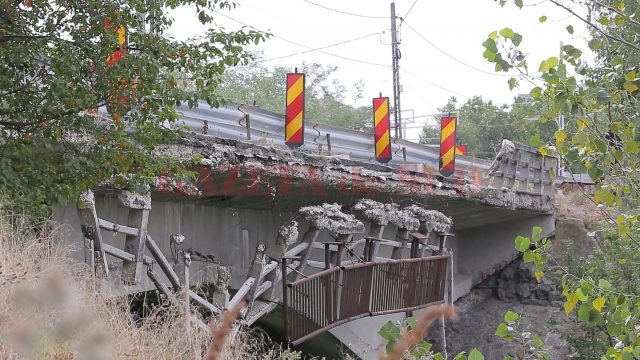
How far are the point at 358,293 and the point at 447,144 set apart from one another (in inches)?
322

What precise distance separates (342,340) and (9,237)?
7.24m

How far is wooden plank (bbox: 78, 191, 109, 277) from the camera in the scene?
7.39 metres

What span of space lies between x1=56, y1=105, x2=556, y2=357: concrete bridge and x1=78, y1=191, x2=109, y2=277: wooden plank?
13 mm

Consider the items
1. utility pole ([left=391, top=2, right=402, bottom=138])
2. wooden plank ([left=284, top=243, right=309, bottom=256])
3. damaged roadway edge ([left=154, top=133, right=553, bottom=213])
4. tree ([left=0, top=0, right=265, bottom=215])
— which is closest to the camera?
tree ([left=0, top=0, right=265, bottom=215])

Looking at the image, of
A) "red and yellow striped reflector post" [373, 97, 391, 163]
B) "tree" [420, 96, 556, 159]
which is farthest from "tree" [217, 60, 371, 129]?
"red and yellow striped reflector post" [373, 97, 391, 163]

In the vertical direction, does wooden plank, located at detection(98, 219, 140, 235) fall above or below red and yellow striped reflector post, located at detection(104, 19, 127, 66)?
below

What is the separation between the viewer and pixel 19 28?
627 centimetres

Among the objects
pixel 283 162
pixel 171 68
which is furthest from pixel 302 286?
pixel 171 68

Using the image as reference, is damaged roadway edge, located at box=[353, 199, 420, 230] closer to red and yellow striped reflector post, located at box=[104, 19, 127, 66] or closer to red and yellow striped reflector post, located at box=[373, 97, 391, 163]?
red and yellow striped reflector post, located at box=[373, 97, 391, 163]

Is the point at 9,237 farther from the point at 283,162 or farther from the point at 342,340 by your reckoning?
the point at 342,340

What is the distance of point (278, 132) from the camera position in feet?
46.5

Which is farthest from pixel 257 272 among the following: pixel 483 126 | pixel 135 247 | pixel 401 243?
pixel 483 126

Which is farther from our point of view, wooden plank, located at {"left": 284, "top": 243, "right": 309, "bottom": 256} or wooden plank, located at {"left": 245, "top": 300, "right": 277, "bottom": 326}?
wooden plank, located at {"left": 284, "top": 243, "right": 309, "bottom": 256}

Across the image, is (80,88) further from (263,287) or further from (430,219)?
(430,219)
